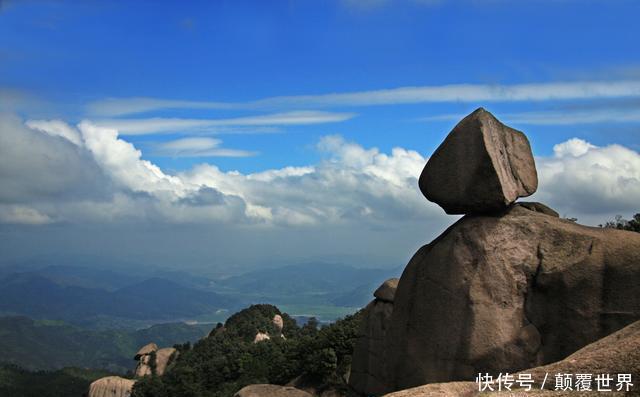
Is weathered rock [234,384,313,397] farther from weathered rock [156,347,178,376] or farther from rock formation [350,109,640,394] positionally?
weathered rock [156,347,178,376]

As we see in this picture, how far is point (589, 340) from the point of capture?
16.8 metres

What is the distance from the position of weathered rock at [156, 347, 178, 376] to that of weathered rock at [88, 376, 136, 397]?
16.0 meters

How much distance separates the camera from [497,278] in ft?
57.7

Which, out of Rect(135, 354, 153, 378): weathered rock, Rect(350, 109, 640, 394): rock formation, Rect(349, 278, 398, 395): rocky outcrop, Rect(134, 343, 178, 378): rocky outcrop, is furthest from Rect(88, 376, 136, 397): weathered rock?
Rect(350, 109, 640, 394): rock formation

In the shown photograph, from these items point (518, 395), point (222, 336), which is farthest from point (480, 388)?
point (222, 336)

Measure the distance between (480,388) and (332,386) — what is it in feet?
95.5

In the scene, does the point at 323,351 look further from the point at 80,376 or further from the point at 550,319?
the point at 80,376

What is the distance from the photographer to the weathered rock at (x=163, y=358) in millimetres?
95675

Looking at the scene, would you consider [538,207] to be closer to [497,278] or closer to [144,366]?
[497,278]

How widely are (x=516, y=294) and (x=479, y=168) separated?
3.64 meters

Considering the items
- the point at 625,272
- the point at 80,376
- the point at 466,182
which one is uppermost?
the point at 466,182

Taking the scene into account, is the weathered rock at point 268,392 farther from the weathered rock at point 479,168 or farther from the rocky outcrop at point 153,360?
the rocky outcrop at point 153,360

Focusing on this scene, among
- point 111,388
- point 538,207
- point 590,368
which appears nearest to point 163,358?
point 111,388

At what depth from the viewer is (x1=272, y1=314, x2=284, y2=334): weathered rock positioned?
100500mm
